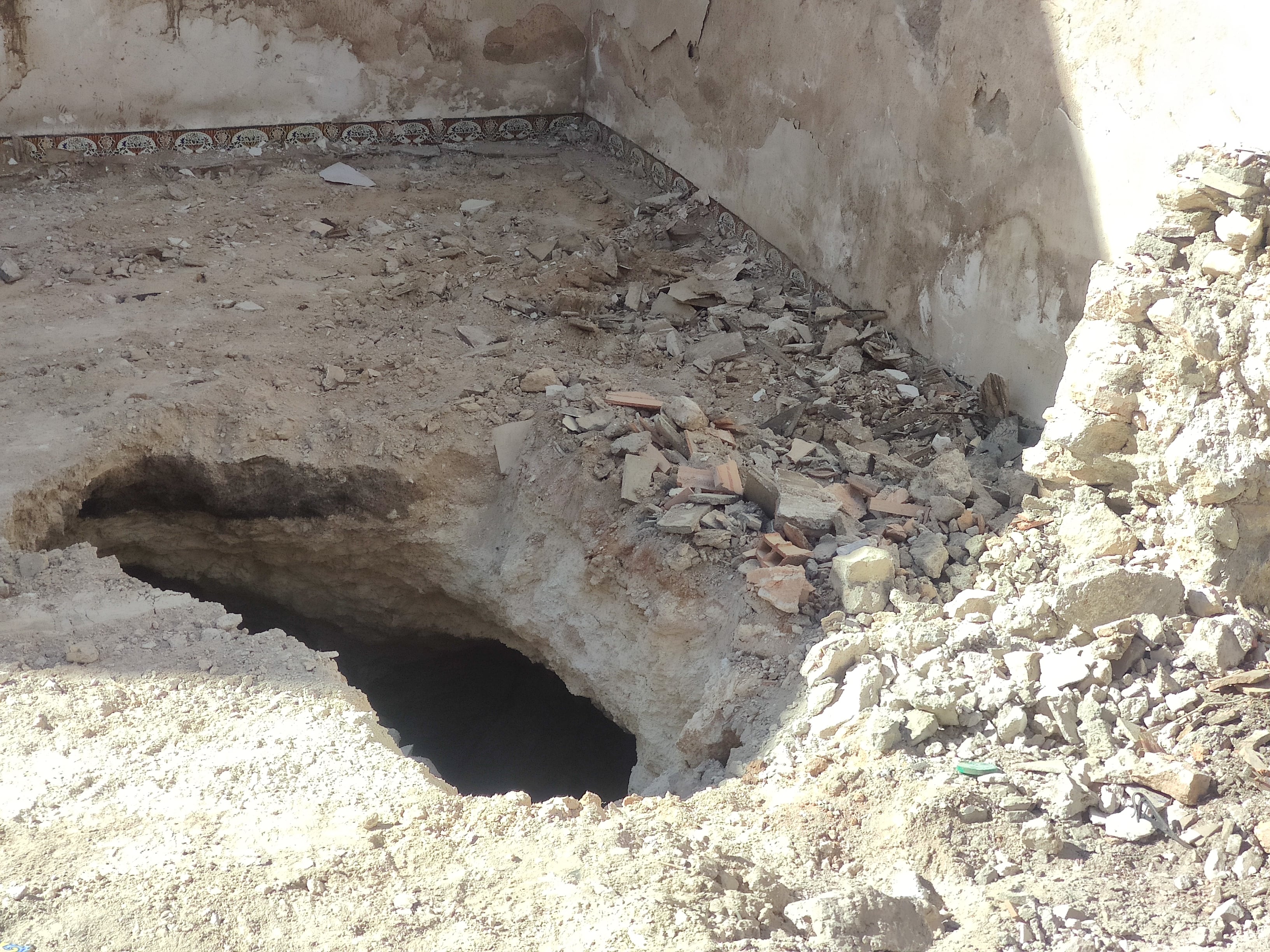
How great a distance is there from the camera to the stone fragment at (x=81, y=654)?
3.26m

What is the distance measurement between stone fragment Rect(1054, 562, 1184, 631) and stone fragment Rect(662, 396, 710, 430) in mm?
1715

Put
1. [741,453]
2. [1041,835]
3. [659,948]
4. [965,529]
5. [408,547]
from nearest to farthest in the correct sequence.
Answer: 1. [659,948]
2. [1041,835]
3. [965,529]
4. [741,453]
5. [408,547]

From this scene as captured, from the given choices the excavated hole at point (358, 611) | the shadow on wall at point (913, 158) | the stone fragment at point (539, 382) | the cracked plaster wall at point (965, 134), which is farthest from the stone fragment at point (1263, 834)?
the stone fragment at point (539, 382)

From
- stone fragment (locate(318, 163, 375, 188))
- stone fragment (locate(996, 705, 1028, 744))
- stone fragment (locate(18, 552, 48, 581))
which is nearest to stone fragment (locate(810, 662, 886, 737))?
stone fragment (locate(996, 705, 1028, 744))

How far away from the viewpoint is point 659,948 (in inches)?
89.4

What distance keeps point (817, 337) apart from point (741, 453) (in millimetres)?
1187

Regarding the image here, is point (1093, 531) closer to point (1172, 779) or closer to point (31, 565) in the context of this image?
point (1172, 779)

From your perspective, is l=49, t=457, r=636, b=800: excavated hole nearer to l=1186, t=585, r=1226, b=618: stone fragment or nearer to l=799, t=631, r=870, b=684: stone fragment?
l=799, t=631, r=870, b=684: stone fragment

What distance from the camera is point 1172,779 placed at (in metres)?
2.69

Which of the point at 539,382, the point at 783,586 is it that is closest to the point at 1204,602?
the point at 783,586

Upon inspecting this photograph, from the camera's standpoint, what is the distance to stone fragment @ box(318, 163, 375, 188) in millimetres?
6824

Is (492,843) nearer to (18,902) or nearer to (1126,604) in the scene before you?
(18,902)

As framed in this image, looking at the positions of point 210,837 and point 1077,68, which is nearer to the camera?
point 210,837

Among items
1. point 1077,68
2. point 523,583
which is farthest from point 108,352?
point 1077,68
